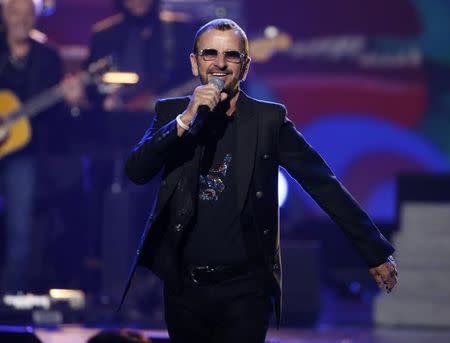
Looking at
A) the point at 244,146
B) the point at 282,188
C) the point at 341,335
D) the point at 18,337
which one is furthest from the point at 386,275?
the point at 282,188

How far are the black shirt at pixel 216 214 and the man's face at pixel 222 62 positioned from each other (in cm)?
24

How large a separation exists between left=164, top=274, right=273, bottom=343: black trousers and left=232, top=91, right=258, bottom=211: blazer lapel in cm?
32

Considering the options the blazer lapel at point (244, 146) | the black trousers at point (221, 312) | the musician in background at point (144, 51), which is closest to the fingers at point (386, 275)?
the black trousers at point (221, 312)

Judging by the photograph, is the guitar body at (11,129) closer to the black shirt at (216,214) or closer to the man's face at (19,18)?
the man's face at (19,18)

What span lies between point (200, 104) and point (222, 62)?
0.33m

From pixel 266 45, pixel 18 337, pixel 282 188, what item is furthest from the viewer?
pixel 266 45

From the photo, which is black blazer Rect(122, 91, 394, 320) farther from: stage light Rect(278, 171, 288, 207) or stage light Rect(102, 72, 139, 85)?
stage light Rect(102, 72, 139, 85)

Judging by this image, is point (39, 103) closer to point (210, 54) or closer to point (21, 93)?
point (21, 93)

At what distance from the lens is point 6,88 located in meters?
9.37

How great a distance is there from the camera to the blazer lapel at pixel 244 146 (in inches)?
170

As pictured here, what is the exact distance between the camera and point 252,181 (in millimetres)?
4375

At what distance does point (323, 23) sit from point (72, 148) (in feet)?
9.66

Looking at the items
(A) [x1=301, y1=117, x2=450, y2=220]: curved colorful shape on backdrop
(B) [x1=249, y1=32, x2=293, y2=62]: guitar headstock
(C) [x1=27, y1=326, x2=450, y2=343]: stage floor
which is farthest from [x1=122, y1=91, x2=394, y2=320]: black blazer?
(A) [x1=301, y1=117, x2=450, y2=220]: curved colorful shape on backdrop

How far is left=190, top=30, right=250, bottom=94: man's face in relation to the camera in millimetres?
4207
